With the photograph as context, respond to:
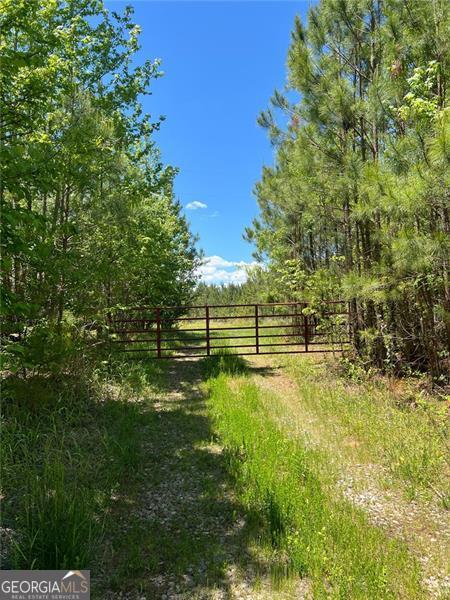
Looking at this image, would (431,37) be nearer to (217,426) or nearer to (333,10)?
(333,10)

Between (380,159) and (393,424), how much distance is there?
384 cm

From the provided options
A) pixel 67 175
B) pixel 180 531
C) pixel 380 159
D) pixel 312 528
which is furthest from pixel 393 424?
pixel 67 175

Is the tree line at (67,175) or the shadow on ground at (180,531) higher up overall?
the tree line at (67,175)

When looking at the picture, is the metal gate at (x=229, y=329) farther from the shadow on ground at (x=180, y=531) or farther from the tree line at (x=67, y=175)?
the shadow on ground at (x=180, y=531)

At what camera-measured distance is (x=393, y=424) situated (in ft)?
16.5

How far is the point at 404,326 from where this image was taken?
7172 mm

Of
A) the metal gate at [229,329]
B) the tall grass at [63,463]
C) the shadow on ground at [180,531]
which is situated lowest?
the shadow on ground at [180,531]

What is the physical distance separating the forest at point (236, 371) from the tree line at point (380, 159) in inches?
1.5

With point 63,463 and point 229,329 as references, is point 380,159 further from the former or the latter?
point 229,329

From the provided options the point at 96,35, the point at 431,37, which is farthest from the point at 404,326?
the point at 96,35

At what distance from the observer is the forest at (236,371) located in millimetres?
2756

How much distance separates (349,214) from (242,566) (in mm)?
6993

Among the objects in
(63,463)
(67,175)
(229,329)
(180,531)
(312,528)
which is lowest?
(180,531)

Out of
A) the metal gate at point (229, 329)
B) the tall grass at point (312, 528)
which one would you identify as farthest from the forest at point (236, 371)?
the metal gate at point (229, 329)
